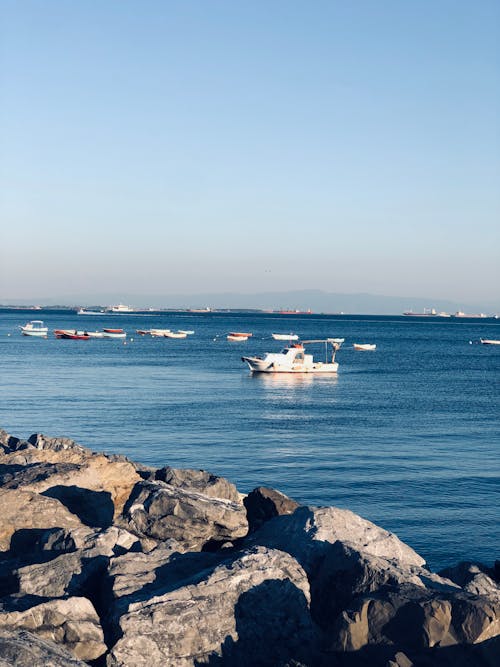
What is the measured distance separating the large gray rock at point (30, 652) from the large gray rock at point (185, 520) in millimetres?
4634

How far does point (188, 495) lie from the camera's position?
49.9 ft

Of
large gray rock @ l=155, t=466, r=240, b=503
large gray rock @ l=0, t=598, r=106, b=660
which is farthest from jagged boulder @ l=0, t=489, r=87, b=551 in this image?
large gray rock @ l=0, t=598, r=106, b=660

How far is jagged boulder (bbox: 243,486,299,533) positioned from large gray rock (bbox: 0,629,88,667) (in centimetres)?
649

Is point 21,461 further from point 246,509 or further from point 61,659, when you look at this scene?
point 61,659

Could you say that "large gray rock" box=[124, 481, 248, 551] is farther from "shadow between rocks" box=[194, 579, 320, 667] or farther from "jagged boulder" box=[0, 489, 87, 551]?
"shadow between rocks" box=[194, 579, 320, 667]

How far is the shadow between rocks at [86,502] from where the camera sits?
621 inches

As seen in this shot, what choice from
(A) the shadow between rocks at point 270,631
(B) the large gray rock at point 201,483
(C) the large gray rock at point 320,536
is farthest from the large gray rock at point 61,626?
(B) the large gray rock at point 201,483

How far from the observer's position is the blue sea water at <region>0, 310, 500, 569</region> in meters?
27.5

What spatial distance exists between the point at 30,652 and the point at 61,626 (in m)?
1.28

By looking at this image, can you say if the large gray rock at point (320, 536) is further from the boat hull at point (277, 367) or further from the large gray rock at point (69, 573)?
the boat hull at point (277, 367)

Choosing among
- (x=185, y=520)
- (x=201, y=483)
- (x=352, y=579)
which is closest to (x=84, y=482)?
(x=185, y=520)

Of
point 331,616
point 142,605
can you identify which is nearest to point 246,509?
point 331,616

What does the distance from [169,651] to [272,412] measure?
4577cm

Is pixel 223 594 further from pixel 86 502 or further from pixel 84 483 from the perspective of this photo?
pixel 84 483
